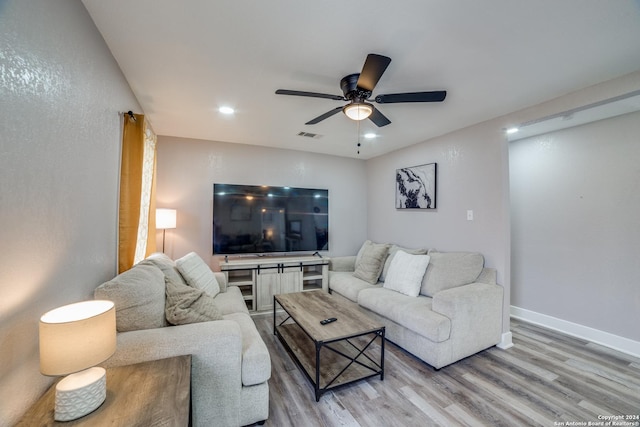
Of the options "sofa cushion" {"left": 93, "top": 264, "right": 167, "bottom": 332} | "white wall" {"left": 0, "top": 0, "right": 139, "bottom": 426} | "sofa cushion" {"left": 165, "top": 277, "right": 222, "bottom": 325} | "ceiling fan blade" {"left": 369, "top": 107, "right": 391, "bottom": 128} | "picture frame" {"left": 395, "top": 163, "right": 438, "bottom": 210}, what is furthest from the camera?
"picture frame" {"left": 395, "top": 163, "right": 438, "bottom": 210}

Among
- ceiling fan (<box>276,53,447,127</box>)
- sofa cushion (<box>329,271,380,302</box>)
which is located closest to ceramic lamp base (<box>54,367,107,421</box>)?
ceiling fan (<box>276,53,447,127</box>)

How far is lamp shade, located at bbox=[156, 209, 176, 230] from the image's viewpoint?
3.19m

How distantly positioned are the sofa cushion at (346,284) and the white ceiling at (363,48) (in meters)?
2.12

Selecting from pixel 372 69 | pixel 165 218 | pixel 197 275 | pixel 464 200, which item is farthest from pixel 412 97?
pixel 165 218

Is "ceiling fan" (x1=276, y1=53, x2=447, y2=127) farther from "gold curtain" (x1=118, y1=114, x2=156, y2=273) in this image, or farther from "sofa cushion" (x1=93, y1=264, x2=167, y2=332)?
"sofa cushion" (x1=93, y1=264, x2=167, y2=332)

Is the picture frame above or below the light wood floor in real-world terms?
above

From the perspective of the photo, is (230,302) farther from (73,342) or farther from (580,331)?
(580,331)

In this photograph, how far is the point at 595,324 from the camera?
287 centimetres

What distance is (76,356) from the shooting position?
97cm

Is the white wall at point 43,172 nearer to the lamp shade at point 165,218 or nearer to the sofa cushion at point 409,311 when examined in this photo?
the lamp shade at point 165,218

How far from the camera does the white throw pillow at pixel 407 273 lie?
2973mm

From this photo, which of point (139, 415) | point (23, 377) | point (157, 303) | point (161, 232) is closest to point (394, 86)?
point (157, 303)

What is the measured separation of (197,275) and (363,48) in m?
2.44

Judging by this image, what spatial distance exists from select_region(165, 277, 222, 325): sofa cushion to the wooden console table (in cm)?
40
